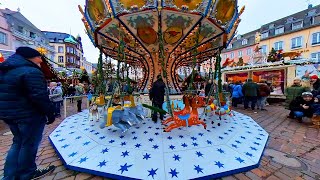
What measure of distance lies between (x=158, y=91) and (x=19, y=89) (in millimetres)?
3181

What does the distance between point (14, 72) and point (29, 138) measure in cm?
97

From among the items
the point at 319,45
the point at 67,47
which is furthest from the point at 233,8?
the point at 67,47

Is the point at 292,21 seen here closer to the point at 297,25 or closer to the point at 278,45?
the point at 297,25

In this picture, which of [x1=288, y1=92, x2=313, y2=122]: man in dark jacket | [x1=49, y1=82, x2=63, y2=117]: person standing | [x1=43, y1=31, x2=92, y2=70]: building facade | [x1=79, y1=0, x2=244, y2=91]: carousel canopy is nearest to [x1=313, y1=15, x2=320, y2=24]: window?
[x1=288, y1=92, x2=313, y2=122]: man in dark jacket

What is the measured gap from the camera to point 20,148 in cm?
225

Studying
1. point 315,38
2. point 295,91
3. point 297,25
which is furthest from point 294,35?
point 295,91

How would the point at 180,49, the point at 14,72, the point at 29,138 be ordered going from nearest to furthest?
1. the point at 14,72
2. the point at 29,138
3. the point at 180,49

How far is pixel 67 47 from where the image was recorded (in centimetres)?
4134

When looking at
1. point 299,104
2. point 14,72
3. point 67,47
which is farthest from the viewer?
point 67,47

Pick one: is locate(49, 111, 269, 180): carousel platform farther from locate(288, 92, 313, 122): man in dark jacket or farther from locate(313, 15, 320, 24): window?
locate(313, 15, 320, 24): window

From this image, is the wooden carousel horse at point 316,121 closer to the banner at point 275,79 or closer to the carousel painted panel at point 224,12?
the carousel painted panel at point 224,12

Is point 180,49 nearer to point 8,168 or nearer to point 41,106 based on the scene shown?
point 41,106

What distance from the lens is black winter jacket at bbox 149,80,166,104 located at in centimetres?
468

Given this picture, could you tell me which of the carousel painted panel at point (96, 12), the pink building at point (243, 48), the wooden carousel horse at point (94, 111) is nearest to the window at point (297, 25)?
the pink building at point (243, 48)
